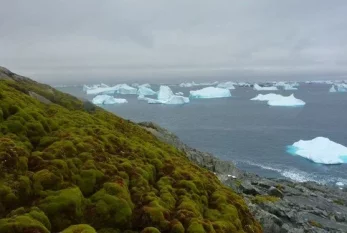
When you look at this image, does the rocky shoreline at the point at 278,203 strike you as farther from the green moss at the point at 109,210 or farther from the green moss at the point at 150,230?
the green moss at the point at 109,210

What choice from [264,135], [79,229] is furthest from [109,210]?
[264,135]

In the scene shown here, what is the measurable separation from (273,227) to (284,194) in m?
22.4

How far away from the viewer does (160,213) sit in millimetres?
11891

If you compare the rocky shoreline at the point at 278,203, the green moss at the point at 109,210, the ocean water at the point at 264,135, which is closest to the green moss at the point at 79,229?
the green moss at the point at 109,210

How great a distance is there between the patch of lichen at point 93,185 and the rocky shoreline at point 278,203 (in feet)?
24.5

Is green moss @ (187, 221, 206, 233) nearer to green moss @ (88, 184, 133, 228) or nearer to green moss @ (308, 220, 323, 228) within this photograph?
green moss @ (88, 184, 133, 228)

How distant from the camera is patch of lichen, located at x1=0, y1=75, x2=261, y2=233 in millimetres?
10664

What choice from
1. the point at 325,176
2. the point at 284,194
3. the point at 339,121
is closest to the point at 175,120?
the point at 339,121

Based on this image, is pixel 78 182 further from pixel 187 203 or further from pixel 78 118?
pixel 78 118

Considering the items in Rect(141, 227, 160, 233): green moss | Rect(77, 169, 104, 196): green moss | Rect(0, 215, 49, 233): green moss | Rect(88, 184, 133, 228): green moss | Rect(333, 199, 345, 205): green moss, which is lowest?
Rect(333, 199, 345, 205): green moss

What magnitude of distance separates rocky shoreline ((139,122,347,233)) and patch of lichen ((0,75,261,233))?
747 centimetres

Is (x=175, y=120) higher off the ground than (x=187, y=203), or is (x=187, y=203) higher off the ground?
(x=187, y=203)

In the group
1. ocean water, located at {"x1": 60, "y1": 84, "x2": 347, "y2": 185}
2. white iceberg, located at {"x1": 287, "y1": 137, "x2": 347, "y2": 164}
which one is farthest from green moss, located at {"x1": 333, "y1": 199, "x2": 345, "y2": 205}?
white iceberg, located at {"x1": 287, "y1": 137, "x2": 347, "y2": 164}

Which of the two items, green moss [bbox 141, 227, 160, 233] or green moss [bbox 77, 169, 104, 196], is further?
green moss [bbox 77, 169, 104, 196]
